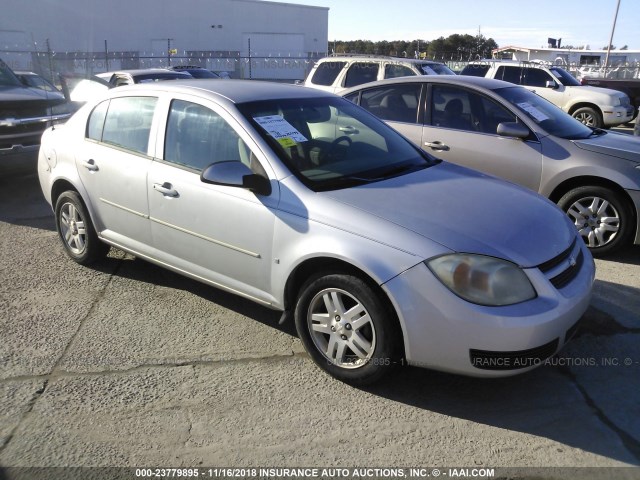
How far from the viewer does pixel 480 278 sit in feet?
9.66

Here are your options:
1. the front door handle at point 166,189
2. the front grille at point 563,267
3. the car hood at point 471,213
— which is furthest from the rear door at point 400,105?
the front door handle at point 166,189

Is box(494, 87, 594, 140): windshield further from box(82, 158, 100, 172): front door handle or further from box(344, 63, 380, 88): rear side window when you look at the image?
box(344, 63, 380, 88): rear side window

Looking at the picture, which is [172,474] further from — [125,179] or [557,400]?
[125,179]

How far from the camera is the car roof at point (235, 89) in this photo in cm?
404

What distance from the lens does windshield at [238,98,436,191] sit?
3.67m

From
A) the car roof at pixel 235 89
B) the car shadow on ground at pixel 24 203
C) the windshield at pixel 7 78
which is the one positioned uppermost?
the car roof at pixel 235 89

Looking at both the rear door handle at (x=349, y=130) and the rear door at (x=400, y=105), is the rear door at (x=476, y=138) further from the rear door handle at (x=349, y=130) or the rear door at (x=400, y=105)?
the rear door handle at (x=349, y=130)

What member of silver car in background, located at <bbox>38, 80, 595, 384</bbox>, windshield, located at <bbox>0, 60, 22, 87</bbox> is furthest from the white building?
silver car in background, located at <bbox>38, 80, 595, 384</bbox>

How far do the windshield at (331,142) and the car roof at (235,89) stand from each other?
8 centimetres

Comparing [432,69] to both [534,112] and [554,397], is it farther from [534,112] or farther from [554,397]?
[554,397]

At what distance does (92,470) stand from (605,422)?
2610 mm

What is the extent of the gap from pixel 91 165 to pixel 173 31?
47.5 metres

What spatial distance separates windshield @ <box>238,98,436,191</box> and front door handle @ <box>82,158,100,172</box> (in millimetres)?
1535

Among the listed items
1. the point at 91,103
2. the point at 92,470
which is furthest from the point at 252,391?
the point at 91,103
